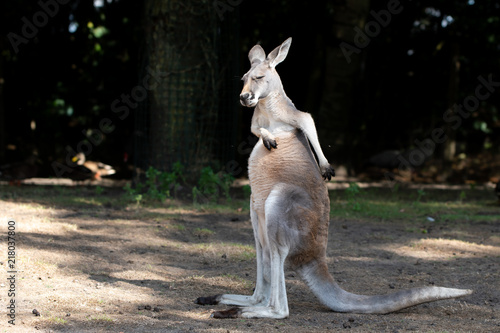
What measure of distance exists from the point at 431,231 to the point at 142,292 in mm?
3697

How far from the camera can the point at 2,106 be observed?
37.4 feet

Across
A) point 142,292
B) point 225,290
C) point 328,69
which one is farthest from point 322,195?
point 328,69

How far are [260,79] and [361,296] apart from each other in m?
1.53

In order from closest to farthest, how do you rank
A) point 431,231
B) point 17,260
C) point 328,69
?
point 17,260, point 431,231, point 328,69

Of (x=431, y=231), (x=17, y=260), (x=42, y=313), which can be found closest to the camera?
(x=42, y=313)

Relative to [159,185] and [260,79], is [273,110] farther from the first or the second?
[159,185]

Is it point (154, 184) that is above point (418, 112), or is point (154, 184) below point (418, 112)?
below

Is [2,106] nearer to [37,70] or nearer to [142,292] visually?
[37,70]

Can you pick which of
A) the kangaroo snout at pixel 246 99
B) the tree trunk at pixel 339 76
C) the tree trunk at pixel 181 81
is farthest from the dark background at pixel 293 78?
the kangaroo snout at pixel 246 99

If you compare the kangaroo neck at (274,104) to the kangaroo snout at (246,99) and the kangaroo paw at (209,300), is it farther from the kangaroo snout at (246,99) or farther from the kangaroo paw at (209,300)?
the kangaroo paw at (209,300)

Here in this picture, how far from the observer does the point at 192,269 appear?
16.2 ft
